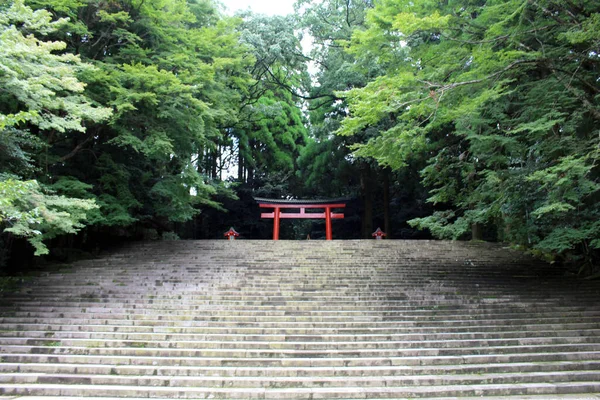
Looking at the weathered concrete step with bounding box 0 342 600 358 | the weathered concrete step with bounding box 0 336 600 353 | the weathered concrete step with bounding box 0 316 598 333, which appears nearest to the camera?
the weathered concrete step with bounding box 0 342 600 358

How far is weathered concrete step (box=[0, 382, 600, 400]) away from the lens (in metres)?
4.53

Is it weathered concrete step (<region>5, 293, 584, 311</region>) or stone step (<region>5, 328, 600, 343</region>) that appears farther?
weathered concrete step (<region>5, 293, 584, 311</region>)

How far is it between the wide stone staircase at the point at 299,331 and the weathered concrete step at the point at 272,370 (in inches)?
0.7

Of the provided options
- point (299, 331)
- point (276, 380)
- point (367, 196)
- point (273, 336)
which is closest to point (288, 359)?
point (276, 380)

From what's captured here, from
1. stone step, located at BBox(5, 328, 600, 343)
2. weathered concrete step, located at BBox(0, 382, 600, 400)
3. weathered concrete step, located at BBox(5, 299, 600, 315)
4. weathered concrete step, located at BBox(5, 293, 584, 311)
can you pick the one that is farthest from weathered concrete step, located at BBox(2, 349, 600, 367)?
weathered concrete step, located at BBox(5, 293, 584, 311)

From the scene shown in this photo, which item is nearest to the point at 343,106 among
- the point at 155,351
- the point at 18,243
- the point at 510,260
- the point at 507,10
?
the point at 510,260

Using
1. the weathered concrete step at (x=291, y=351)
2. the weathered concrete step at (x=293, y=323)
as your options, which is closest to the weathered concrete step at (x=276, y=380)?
the weathered concrete step at (x=291, y=351)

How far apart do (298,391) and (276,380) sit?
0.39 m

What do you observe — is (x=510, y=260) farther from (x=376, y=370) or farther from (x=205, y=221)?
(x=205, y=221)

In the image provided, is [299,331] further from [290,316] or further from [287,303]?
[287,303]

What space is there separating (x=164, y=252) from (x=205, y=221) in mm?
9441

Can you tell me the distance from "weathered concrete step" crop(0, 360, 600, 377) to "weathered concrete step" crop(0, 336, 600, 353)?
0.50 m

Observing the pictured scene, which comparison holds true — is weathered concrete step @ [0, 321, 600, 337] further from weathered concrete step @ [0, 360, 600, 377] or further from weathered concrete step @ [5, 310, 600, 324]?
weathered concrete step @ [0, 360, 600, 377]

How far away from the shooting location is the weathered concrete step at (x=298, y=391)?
4527 millimetres
